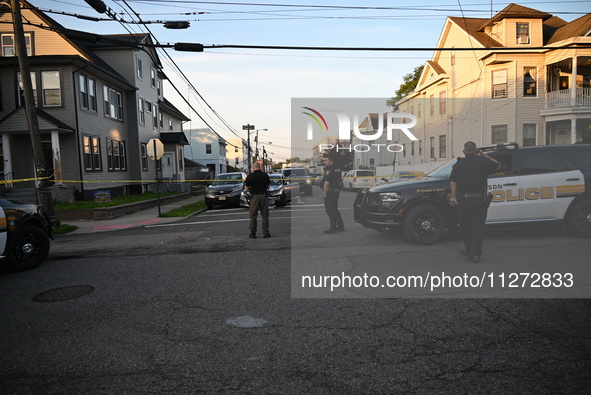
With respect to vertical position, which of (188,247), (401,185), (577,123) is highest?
(577,123)

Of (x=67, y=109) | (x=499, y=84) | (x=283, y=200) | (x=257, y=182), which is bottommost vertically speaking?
(x=283, y=200)

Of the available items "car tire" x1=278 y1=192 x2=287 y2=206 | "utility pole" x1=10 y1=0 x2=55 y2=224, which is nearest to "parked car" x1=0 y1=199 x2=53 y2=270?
"utility pole" x1=10 y1=0 x2=55 y2=224

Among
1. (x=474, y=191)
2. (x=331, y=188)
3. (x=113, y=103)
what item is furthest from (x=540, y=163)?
(x=113, y=103)

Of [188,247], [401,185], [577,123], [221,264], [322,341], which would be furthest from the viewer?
[577,123]

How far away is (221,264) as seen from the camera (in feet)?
23.8

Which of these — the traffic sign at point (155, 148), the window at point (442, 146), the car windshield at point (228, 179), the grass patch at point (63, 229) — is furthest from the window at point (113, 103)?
the window at point (442, 146)

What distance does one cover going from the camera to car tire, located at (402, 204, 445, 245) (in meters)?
7.86

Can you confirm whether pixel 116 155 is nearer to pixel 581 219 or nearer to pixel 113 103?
pixel 113 103

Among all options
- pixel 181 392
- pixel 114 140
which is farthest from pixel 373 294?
pixel 114 140

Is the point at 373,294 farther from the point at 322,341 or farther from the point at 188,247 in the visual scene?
the point at 188,247

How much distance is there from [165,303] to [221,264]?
209 cm

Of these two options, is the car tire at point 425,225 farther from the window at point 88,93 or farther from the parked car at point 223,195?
the window at point 88,93

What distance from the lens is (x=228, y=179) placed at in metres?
21.2

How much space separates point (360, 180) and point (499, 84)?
10829 millimetres
